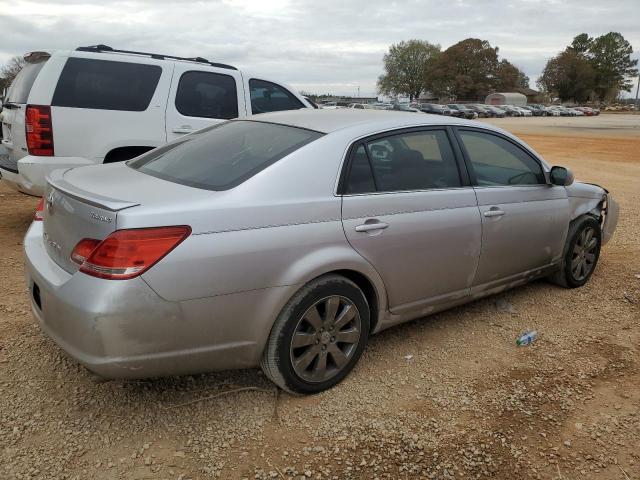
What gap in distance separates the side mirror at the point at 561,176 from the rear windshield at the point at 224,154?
2.20 m

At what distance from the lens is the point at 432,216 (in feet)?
11.1

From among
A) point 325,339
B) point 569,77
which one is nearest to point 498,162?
point 325,339

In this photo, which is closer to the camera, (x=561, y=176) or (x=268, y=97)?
(x=561, y=176)

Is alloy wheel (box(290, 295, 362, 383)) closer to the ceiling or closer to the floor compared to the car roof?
closer to the floor

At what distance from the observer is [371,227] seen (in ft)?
10.1

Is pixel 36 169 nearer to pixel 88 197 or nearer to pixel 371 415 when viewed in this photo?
pixel 88 197

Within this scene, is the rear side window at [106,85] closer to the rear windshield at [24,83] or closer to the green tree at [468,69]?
the rear windshield at [24,83]

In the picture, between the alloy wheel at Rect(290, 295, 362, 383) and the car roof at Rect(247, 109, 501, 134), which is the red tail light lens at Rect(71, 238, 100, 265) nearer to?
the alloy wheel at Rect(290, 295, 362, 383)

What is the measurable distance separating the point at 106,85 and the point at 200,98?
1044mm

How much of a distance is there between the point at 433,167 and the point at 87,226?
216 centimetres

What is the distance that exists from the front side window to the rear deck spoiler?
120 centimetres

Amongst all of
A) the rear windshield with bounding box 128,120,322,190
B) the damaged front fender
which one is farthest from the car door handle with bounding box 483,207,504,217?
the rear windshield with bounding box 128,120,322,190

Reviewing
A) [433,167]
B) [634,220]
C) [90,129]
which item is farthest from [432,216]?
[634,220]

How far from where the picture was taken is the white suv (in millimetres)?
5242
